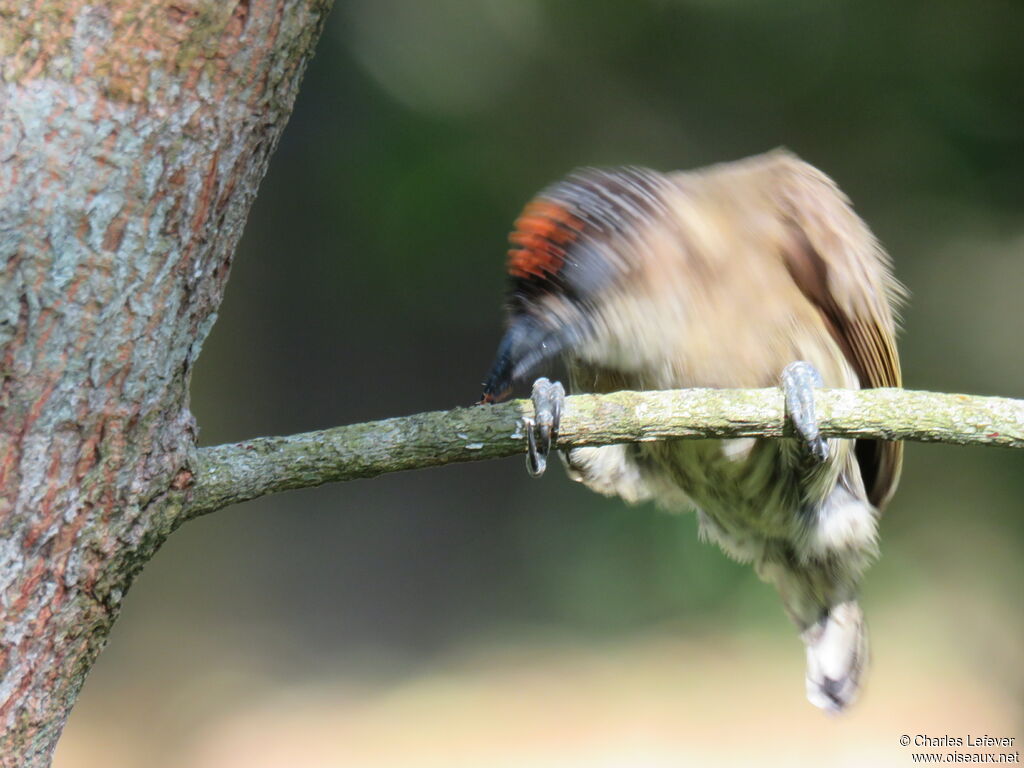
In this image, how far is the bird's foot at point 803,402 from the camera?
166cm

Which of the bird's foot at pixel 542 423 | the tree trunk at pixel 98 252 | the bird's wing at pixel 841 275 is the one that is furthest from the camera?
the bird's wing at pixel 841 275

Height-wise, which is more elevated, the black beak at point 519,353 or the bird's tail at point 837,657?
the black beak at point 519,353

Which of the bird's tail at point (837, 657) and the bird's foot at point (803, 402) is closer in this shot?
the bird's foot at point (803, 402)

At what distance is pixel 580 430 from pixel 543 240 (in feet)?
2.42

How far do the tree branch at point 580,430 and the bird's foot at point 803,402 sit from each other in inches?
3.8

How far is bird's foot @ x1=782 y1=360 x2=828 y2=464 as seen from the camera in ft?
5.46

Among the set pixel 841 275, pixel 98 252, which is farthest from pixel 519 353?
pixel 98 252

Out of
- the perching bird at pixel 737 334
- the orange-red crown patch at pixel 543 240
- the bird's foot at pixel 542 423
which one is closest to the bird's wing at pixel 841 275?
the perching bird at pixel 737 334

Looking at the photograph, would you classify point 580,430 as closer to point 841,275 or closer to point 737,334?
point 737,334

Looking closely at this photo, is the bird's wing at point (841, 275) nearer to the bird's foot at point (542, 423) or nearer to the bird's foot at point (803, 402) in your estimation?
the bird's foot at point (803, 402)

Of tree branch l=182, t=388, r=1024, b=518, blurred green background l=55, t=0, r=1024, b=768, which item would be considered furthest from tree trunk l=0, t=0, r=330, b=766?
blurred green background l=55, t=0, r=1024, b=768

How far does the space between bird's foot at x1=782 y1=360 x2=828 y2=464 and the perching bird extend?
0.4 inches

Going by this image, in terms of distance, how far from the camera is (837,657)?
281 centimetres

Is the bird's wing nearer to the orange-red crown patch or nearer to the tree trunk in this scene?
the orange-red crown patch
